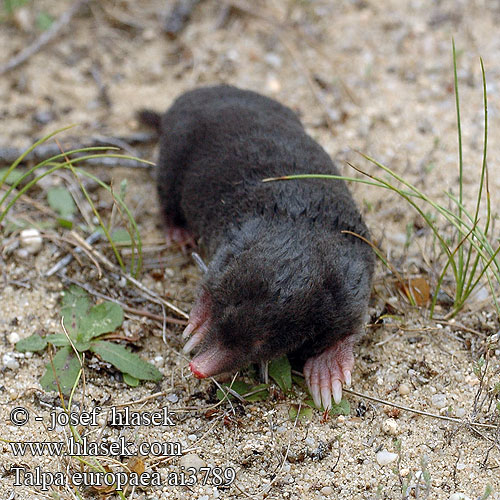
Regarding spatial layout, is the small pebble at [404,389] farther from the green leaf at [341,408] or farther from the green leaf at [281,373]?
the green leaf at [281,373]

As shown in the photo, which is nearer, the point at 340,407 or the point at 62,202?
the point at 340,407

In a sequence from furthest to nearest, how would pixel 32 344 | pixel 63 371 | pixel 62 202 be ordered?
pixel 62 202 < pixel 32 344 < pixel 63 371

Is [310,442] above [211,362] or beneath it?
beneath

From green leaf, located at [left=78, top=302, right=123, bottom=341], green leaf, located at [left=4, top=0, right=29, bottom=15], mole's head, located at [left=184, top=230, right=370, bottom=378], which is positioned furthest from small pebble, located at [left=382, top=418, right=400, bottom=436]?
green leaf, located at [left=4, top=0, right=29, bottom=15]

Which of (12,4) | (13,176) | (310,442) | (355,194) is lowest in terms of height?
(310,442)

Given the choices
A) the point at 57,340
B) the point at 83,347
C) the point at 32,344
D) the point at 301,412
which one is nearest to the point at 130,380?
the point at 83,347

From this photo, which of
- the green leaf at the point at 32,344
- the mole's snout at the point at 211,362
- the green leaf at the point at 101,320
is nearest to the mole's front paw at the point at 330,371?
the mole's snout at the point at 211,362

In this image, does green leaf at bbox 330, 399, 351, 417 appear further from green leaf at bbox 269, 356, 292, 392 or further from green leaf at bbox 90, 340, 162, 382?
green leaf at bbox 90, 340, 162, 382

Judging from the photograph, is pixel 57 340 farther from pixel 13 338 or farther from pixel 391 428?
pixel 391 428
